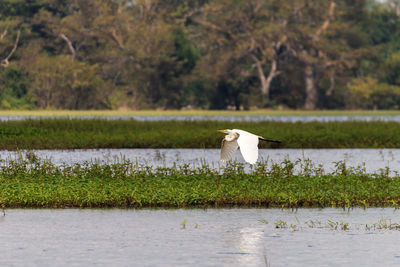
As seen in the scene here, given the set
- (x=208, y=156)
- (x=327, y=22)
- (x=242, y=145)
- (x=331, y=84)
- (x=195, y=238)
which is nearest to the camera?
(x=195, y=238)

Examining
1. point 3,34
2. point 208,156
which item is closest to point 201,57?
point 3,34

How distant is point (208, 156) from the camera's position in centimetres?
3297

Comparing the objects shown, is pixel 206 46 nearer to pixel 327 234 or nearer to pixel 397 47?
pixel 397 47

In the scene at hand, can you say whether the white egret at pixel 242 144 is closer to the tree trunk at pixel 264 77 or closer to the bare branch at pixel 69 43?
the tree trunk at pixel 264 77

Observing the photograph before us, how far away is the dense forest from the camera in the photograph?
260 feet

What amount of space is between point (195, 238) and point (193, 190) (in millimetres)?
4160

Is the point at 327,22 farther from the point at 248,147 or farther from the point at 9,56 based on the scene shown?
the point at 248,147

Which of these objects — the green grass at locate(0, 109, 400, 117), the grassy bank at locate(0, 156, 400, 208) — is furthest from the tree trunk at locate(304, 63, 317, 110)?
the grassy bank at locate(0, 156, 400, 208)

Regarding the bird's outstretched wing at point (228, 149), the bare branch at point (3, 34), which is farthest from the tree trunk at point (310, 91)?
the bird's outstretched wing at point (228, 149)

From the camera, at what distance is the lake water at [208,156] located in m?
29.6

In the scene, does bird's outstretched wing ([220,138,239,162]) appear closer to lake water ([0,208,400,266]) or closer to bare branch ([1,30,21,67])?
lake water ([0,208,400,266])

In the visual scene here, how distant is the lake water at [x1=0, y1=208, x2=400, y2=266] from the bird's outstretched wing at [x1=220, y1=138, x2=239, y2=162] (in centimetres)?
113

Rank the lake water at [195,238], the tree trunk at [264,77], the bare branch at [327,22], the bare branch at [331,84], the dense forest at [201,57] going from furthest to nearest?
the dense forest at [201,57] < the tree trunk at [264,77] < the bare branch at [327,22] < the bare branch at [331,84] < the lake water at [195,238]

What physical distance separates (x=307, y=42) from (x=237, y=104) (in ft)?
30.5
